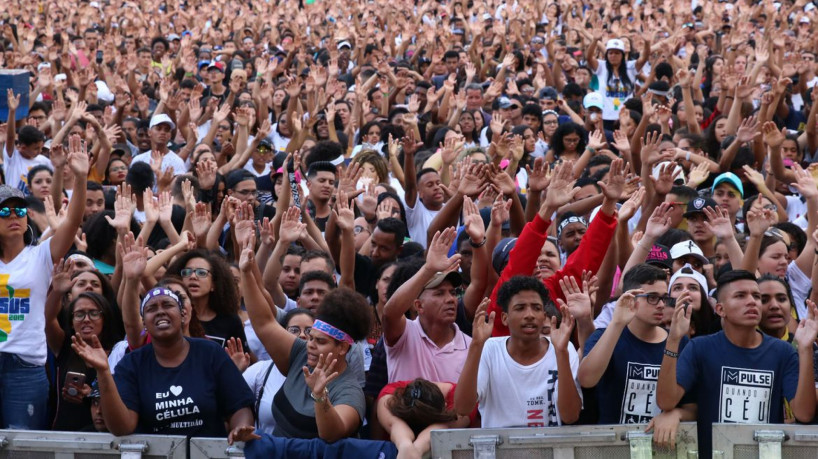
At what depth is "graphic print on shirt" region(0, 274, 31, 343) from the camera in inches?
225

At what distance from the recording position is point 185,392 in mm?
4719

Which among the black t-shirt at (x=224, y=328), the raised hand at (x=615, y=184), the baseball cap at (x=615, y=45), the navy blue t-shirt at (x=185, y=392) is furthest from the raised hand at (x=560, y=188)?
the baseball cap at (x=615, y=45)

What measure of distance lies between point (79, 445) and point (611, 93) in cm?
995

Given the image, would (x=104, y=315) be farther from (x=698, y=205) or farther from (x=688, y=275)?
(x=698, y=205)

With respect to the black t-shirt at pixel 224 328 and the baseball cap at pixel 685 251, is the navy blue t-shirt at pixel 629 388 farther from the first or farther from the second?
the black t-shirt at pixel 224 328

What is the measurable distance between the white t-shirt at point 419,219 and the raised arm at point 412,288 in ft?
9.13

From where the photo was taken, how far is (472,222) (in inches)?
230

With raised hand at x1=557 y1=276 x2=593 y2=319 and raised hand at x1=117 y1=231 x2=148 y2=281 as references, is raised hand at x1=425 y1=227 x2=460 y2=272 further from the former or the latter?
raised hand at x1=117 y1=231 x2=148 y2=281

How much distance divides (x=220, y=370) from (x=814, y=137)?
23.7 feet

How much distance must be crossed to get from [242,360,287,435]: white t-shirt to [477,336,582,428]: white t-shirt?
0.90 meters

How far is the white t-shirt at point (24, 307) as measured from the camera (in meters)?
5.70

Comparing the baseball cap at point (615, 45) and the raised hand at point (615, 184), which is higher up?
the baseball cap at point (615, 45)

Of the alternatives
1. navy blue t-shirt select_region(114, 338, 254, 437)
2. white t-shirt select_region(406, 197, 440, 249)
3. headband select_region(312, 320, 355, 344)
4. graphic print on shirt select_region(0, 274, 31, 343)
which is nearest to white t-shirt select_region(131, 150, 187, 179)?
white t-shirt select_region(406, 197, 440, 249)

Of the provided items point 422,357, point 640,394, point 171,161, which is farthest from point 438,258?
point 171,161
